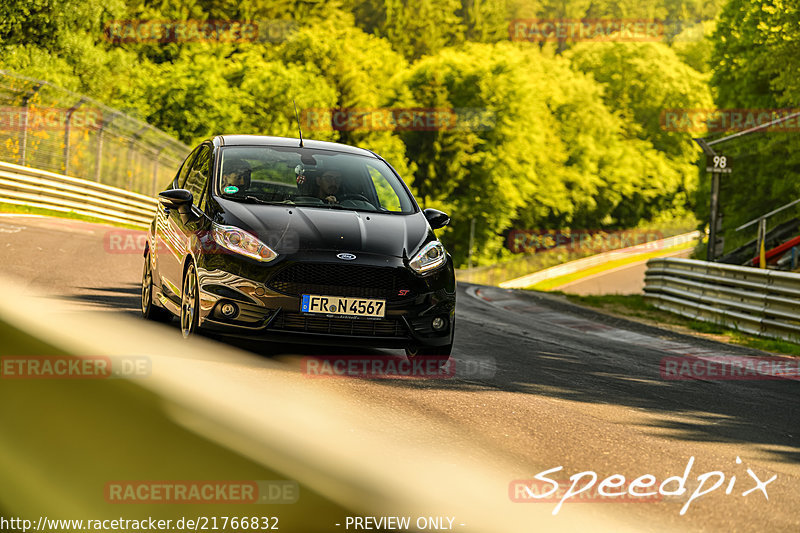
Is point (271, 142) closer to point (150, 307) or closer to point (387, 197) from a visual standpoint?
point (387, 197)

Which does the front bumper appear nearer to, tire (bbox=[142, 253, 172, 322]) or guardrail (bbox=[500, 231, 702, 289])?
tire (bbox=[142, 253, 172, 322])

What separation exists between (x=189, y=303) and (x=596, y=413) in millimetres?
3157

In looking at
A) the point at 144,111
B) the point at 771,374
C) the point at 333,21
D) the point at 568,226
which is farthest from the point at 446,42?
the point at 771,374

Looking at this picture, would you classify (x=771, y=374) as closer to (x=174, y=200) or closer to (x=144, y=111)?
(x=174, y=200)

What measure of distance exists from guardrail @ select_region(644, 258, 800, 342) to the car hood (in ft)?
30.7

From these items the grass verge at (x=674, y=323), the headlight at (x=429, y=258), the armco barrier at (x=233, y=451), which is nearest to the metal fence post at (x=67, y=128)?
the grass verge at (x=674, y=323)

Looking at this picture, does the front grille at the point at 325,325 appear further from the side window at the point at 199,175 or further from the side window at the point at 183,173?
the side window at the point at 183,173

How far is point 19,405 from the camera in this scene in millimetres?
5297

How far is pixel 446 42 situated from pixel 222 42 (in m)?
43.9

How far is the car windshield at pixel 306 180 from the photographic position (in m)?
8.41

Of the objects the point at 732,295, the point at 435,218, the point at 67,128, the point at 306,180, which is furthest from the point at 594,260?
the point at 306,180

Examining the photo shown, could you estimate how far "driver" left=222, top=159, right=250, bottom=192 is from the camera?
8.42m

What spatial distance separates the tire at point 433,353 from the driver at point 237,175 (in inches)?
74.0

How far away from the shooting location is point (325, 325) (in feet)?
24.5
